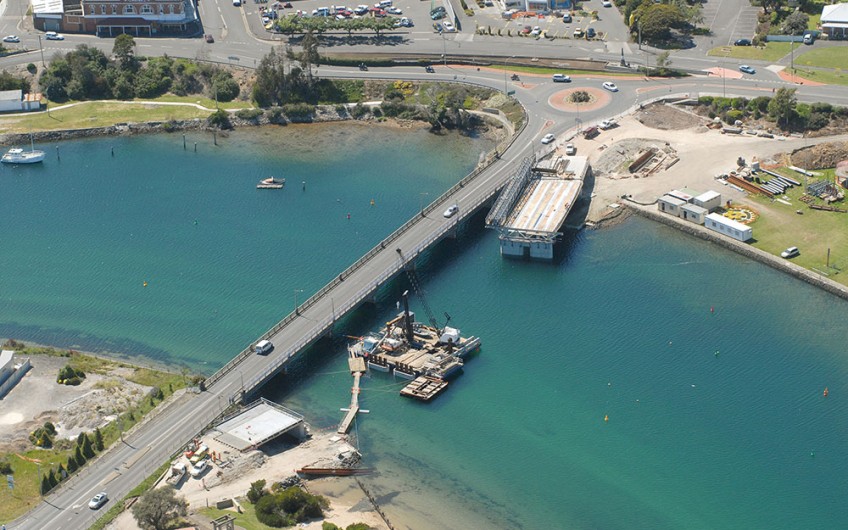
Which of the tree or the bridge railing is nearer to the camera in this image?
the tree

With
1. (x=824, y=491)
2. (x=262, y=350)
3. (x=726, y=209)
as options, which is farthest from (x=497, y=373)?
(x=726, y=209)

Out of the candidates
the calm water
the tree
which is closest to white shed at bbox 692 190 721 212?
the calm water

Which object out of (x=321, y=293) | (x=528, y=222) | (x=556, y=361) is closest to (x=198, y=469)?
(x=321, y=293)

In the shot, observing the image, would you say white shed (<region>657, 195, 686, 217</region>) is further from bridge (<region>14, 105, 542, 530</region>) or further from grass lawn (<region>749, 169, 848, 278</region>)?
bridge (<region>14, 105, 542, 530</region>)

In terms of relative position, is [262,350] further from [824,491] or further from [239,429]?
[824,491]

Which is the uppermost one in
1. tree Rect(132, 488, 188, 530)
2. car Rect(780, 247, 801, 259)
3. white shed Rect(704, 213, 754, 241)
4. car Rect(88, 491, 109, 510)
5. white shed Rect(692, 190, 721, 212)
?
white shed Rect(692, 190, 721, 212)

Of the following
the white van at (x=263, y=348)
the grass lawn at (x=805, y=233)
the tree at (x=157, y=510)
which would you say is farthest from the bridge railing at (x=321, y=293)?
the grass lawn at (x=805, y=233)

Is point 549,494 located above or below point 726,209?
below

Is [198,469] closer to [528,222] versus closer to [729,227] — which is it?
[528,222]
